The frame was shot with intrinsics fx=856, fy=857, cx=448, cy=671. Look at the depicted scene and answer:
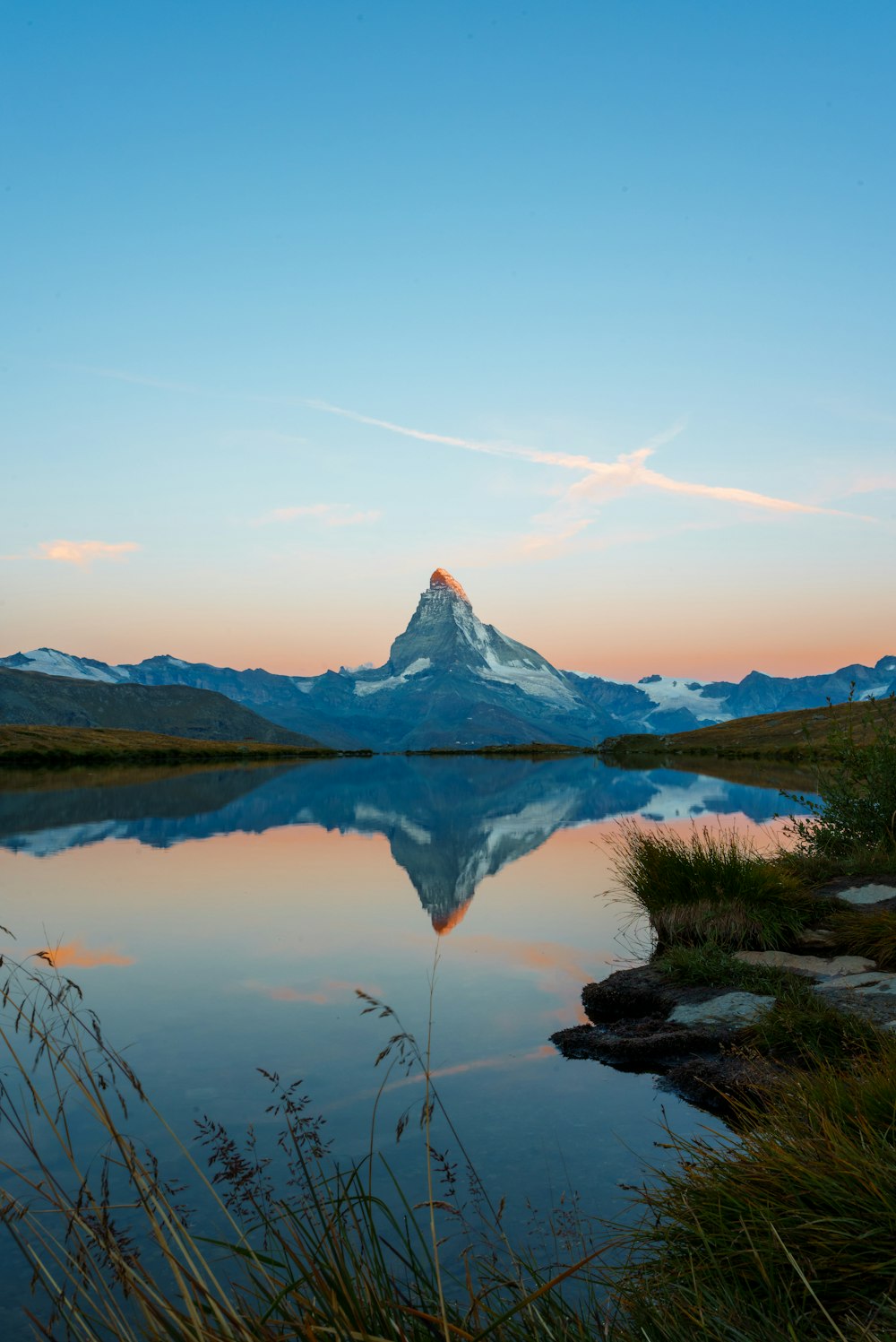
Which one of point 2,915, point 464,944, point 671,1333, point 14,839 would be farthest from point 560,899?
point 14,839

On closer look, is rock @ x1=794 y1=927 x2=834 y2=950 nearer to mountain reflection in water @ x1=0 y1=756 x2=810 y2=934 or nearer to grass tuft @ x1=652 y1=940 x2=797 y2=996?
grass tuft @ x1=652 y1=940 x2=797 y2=996

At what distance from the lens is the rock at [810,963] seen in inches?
513

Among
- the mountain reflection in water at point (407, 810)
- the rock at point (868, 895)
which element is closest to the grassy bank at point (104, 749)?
the mountain reflection in water at point (407, 810)

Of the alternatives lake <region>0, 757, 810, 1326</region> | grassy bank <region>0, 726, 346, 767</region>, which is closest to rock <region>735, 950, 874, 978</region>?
lake <region>0, 757, 810, 1326</region>

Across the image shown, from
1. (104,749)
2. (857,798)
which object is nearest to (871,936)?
(857,798)

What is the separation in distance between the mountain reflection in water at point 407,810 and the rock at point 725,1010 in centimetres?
692

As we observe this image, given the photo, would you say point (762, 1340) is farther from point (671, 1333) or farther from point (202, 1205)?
point (202, 1205)

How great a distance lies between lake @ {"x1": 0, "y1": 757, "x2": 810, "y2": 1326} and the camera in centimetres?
867

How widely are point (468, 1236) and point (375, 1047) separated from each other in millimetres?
4661

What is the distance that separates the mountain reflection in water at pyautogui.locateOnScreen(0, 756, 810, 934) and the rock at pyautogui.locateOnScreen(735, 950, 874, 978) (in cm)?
654

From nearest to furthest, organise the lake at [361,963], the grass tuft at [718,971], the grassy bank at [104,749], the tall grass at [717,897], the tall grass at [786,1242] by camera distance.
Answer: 1. the tall grass at [786,1242]
2. the lake at [361,963]
3. the grass tuft at [718,971]
4. the tall grass at [717,897]
5. the grassy bank at [104,749]

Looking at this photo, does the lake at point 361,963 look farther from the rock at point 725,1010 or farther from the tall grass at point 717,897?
the rock at point 725,1010

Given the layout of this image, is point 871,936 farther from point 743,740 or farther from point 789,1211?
point 743,740

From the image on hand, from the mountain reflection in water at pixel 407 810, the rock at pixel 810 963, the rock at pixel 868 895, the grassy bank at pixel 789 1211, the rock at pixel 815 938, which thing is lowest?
the mountain reflection in water at pixel 407 810
